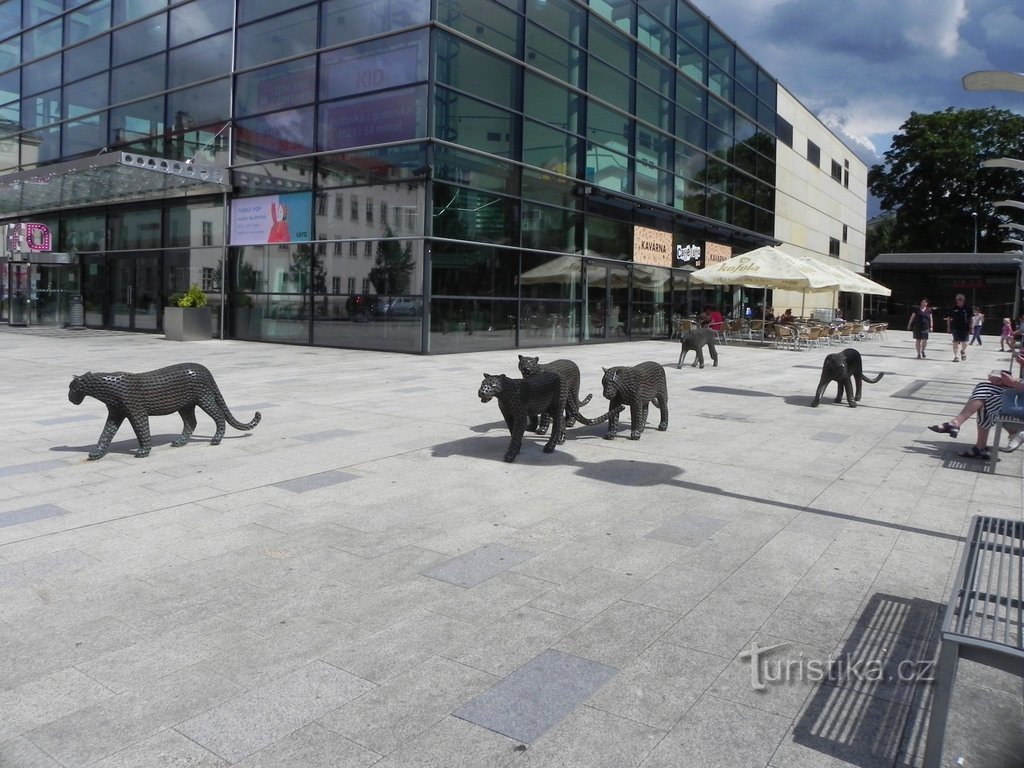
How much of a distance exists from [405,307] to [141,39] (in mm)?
14455

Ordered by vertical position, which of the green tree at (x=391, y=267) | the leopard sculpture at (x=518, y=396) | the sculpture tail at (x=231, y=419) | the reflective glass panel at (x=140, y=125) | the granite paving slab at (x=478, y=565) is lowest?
the granite paving slab at (x=478, y=565)

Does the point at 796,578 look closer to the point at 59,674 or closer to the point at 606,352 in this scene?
the point at 59,674

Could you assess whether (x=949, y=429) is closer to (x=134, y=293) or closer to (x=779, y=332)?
(x=779, y=332)

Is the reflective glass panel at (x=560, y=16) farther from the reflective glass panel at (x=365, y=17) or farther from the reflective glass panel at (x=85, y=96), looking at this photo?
the reflective glass panel at (x=85, y=96)

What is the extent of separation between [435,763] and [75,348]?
65.3 feet

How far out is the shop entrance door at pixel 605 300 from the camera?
24125mm

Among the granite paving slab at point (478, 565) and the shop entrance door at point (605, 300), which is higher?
the shop entrance door at point (605, 300)

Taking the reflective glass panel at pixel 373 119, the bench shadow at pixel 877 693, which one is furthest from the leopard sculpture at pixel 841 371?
the reflective glass panel at pixel 373 119

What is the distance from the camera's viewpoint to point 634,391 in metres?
8.16

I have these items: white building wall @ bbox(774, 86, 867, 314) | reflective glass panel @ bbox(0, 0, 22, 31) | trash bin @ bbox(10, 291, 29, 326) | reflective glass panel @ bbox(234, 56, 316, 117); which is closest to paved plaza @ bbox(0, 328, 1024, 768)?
reflective glass panel @ bbox(234, 56, 316, 117)

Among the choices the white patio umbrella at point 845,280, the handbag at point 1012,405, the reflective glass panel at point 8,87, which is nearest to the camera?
the handbag at point 1012,405

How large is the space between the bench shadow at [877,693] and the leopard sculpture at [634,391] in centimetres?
436

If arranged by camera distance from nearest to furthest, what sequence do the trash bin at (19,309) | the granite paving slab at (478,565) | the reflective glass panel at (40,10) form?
the granite paving slab at (478,565), the reflective glass panel at (40,10), the trash bin at (19,309)

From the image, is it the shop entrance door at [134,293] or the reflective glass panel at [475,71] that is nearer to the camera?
the reflective glass panel at [475,71]
